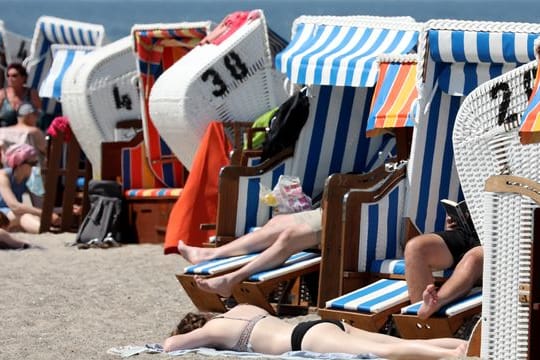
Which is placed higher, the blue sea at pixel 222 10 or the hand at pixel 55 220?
the blue sea at pixel 222 10

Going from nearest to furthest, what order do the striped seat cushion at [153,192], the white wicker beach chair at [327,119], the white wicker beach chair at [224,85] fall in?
the white wicker beach chair at [327,119] < the white wicker beach chair at [224,85] < the striped seat cushion at [153,192]

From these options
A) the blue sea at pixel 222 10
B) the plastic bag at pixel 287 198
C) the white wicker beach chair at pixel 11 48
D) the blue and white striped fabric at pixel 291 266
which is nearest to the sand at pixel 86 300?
the blue and white striped fabric at pixel 291 266

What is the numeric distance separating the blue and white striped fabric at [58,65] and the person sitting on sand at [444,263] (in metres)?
6.81

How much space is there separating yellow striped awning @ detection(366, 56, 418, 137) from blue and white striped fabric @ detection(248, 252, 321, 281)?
0.75 meters

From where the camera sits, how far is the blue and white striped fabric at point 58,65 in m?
13.3

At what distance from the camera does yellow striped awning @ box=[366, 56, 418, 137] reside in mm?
7848

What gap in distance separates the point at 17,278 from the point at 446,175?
3.20 metres

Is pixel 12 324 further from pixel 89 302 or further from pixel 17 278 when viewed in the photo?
pixel 17 278

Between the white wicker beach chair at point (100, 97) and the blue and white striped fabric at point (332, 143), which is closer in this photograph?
the blue and white striped fabric at point (332, 143)

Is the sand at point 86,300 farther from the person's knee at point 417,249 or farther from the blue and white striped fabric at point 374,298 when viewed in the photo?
the person's knee at point 417,249

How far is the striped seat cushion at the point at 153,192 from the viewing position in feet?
37.4

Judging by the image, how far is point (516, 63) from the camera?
7.25m

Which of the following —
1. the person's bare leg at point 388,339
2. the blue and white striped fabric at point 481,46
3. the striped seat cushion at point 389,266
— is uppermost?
the blue and white striped fabric at point 481,46

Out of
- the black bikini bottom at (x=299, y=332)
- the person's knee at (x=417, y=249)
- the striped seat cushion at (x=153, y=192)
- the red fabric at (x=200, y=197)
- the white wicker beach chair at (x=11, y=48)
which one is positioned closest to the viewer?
the black bikini bottom at (x=299, y=332)
